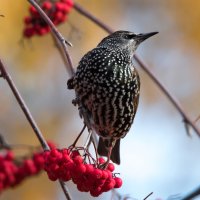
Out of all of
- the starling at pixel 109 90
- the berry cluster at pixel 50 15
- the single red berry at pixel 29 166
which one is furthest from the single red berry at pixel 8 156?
the berry cluster at pixel 50 15

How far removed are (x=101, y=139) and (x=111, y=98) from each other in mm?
461

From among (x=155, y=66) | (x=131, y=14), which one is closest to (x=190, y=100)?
(x=155, y=66)

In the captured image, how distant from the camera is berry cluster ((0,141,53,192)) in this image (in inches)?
193

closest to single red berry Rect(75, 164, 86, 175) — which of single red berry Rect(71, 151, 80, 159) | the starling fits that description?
single red berry Rect(71, 151, 80, 159)

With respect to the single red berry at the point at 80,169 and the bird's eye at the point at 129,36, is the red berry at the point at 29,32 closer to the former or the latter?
the bird's eye at the point at 129,36

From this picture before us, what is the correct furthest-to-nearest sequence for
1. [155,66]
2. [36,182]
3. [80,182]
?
[155,66], [36,182], [80,182]

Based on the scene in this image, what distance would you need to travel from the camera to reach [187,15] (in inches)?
389

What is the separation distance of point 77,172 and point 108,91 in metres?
1.33

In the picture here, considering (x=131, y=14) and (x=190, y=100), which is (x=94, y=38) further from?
(x=190, y=100)

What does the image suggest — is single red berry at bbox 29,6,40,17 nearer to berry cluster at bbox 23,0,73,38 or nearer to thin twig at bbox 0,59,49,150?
berry cluster at bbox 23,0,73,38

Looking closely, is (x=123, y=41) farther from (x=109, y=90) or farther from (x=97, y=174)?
(x=97, y=174)

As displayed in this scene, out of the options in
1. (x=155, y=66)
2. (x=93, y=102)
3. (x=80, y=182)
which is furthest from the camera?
(x=155, y=66)

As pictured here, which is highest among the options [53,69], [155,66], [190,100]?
[53,69]

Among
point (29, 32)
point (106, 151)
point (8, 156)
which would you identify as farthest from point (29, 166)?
point (29, 32)
